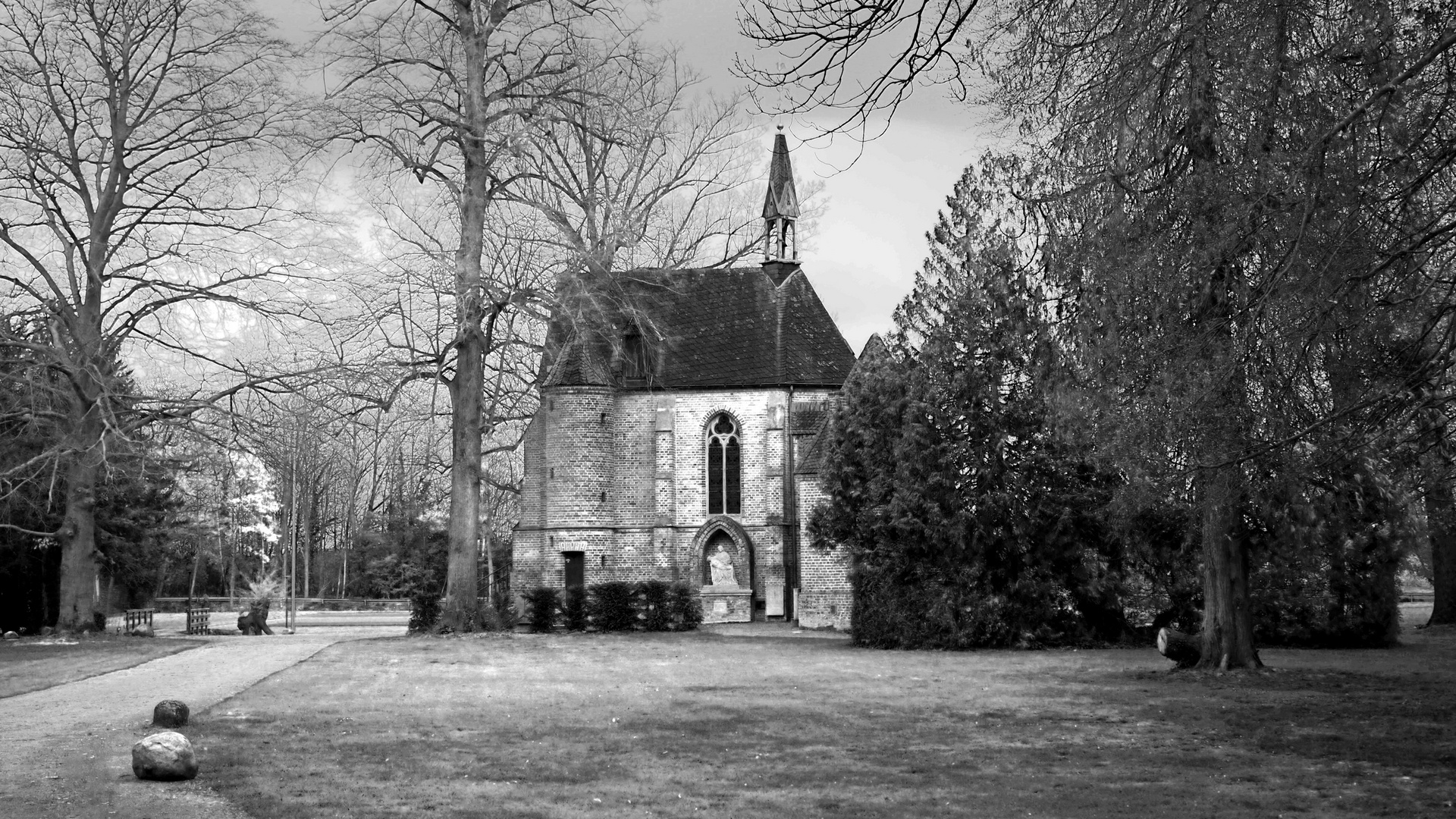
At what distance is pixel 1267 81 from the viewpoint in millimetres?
9305

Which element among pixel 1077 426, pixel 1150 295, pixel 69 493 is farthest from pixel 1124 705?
pixel 69 493

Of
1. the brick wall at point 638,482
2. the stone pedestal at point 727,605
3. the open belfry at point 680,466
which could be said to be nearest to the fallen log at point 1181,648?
the open belfry at point 680,466

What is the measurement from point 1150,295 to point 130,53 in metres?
22.2

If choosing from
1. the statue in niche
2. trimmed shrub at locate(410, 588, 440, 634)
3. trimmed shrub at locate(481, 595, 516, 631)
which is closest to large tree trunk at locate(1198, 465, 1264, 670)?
trimmed shrub at locate(481, 595, 516, 631)

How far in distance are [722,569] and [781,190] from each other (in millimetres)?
12364

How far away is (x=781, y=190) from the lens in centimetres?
4350

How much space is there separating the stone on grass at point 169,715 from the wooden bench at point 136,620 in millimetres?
18296

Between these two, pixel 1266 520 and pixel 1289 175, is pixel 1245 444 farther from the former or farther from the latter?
pixel 1266 520

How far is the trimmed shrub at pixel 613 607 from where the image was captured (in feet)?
99.7

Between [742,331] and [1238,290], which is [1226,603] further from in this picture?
[742,331]

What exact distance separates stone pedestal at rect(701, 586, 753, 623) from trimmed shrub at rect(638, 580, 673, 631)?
830cm

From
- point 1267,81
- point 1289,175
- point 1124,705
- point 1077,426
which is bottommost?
point 1124,705

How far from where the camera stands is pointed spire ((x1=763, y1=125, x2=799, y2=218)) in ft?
142

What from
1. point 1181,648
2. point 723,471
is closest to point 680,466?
point 723,471
